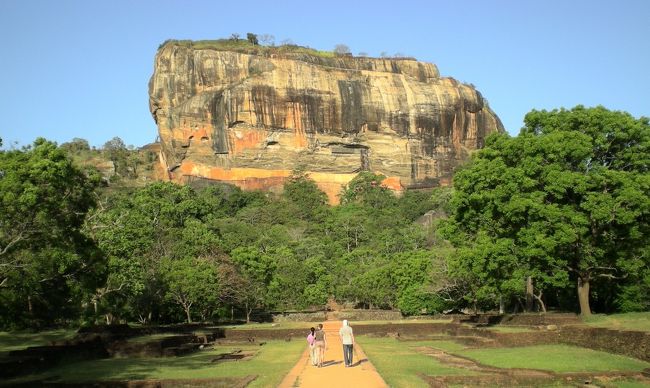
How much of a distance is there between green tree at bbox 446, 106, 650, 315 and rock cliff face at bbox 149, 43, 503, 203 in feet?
228

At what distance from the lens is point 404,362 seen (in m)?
19.3

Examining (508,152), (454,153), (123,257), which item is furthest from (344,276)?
(454,153)

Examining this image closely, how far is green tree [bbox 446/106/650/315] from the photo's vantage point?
2553 cm

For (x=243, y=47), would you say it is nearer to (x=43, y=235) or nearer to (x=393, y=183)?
(x=393, y=183)

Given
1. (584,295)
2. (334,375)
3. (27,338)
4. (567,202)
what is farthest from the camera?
(27,338)

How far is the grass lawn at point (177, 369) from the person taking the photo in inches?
675

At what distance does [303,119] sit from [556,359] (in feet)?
270

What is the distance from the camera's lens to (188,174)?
318ft

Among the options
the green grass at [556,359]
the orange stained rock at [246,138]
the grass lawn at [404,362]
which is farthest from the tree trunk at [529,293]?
the orange stained rock at [246,138]

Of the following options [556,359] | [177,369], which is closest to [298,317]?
[177,369]

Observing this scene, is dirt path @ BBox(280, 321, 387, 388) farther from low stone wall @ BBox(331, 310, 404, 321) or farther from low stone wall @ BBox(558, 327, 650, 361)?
low stone wall @ BBox(331, 310, 404, 321)

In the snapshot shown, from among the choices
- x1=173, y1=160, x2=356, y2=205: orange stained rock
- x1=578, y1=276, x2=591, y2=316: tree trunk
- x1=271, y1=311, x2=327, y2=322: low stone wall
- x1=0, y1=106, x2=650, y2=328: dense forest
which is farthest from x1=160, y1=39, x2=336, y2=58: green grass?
x1=578, y1=276, x2=591, y2=316: tree trunk

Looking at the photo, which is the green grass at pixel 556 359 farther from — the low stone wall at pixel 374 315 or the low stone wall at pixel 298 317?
the low stone wall at pixel 298 317

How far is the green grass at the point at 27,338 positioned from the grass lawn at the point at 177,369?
5.87 meters
